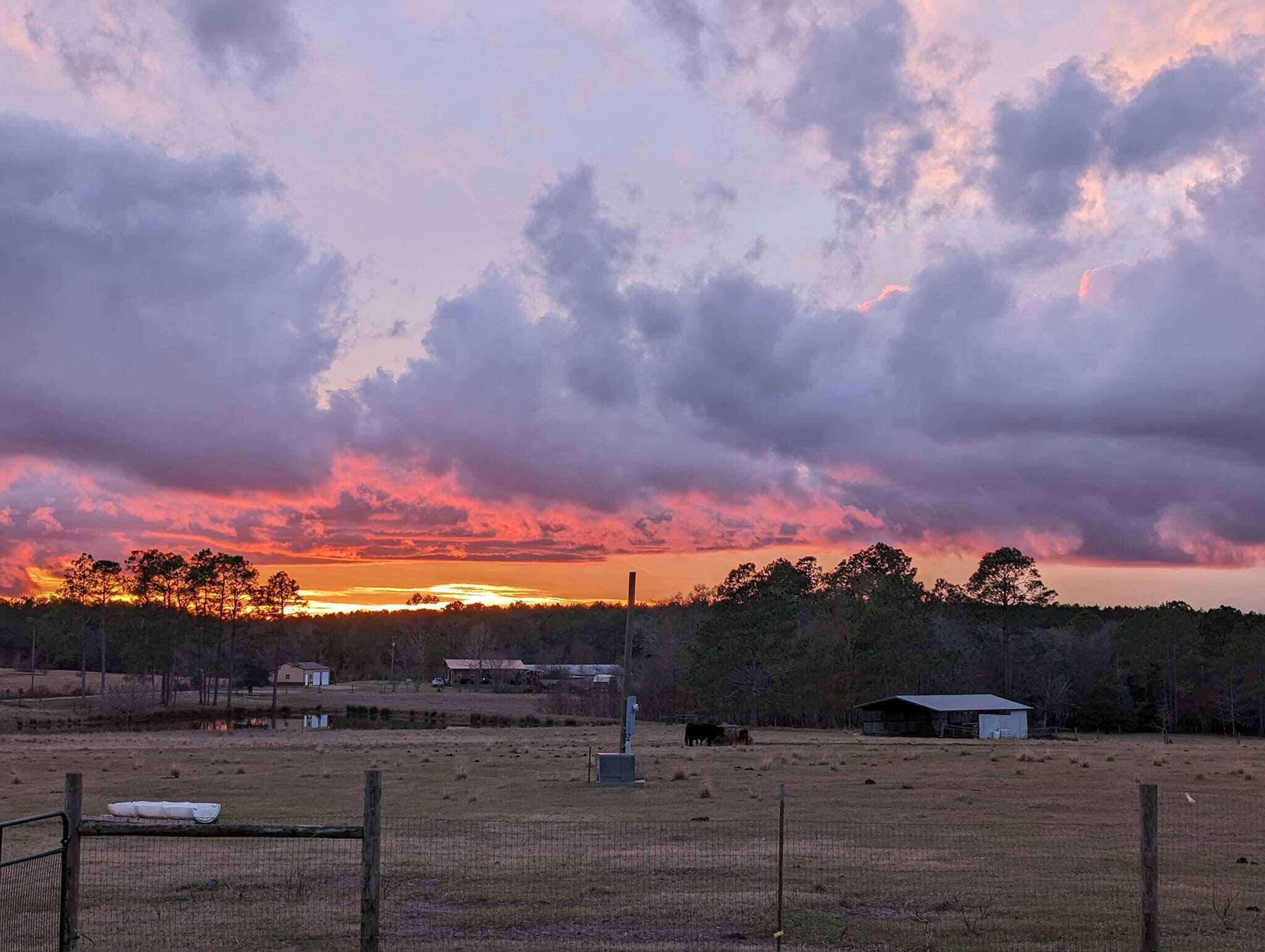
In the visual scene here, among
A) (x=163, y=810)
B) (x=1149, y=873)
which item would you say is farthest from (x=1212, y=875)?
(x=163, y=810)

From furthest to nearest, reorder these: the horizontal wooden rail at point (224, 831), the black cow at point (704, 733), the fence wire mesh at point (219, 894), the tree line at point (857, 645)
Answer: the tree line at point (857, 645) < the black cow at point (704, 733) < the fence wire mesh at point (219, 894) < the horizontal wooden rail at point (224, 831)

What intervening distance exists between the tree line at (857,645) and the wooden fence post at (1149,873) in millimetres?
82403

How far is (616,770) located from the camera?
31.3 metres

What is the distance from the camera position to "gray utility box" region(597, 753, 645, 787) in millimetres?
31156

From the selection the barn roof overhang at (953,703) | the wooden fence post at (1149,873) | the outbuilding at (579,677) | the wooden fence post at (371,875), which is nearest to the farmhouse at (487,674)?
the outbuilding at (579,677)

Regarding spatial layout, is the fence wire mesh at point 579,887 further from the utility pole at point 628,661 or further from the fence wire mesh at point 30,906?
the utility pole at point 628,661

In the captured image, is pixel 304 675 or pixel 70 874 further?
pixel 304 675

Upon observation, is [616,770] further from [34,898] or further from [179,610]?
[179,610]

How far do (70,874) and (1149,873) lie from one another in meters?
9.92

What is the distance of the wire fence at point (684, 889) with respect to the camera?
39.4 ft

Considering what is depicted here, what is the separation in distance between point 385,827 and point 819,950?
11.9 m

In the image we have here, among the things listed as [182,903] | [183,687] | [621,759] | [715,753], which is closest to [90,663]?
[183,687]

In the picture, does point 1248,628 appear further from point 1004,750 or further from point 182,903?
point 182,903

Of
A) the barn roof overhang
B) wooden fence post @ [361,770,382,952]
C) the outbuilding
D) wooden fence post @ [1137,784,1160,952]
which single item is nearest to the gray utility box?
wooden fence post @ [361,770,382,952]
